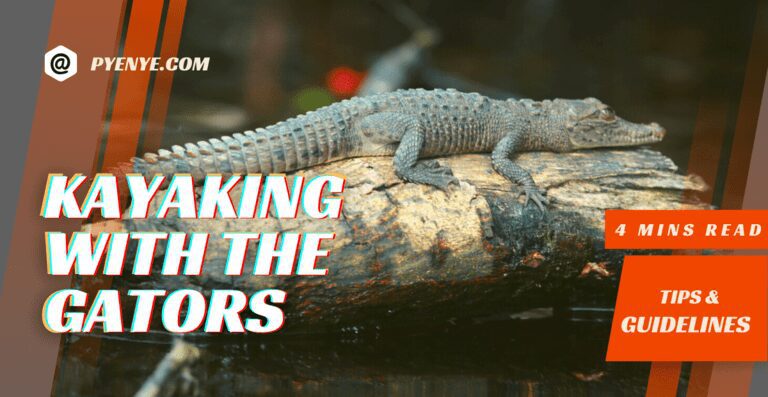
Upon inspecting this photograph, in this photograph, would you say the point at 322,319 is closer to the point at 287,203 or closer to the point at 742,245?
the point at 287,203

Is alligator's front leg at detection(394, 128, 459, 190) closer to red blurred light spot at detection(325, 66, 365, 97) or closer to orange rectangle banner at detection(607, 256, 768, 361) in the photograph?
orange rectangle banner at detection(607, 256, 768, 361)

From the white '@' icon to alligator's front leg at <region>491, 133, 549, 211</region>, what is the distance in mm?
2702

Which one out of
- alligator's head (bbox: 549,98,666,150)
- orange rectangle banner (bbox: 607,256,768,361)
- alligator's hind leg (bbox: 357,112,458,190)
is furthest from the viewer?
alligator's head (bbox: 549,98,666,150)

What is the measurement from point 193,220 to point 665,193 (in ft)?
9.72

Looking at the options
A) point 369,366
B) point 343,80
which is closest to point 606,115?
point 343,80

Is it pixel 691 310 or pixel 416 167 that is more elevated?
pixel 416 167

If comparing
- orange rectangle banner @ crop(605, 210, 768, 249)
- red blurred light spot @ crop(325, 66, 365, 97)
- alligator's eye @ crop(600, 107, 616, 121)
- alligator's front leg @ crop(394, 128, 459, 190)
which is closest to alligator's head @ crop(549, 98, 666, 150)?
alligator's eye @ crop(600, 107, 616, 121)

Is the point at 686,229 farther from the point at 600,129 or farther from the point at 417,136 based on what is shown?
the point at 417,136

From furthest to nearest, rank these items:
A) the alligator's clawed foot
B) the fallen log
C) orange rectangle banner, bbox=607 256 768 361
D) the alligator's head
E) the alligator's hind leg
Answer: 1. the alligator's head
2. the alligator's hind leg
3. the alligator's clawed foot
4. orange rectangle banner, bbox=607 256 768 361
5. the fallen log

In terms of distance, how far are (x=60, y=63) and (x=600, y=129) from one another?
12.1ft

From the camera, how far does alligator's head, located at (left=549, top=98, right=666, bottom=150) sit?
17.4 feet

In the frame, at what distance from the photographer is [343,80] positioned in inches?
261

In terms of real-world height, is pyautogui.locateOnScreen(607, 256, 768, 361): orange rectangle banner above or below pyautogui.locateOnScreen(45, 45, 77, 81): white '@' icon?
below

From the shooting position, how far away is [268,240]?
3873 mm
